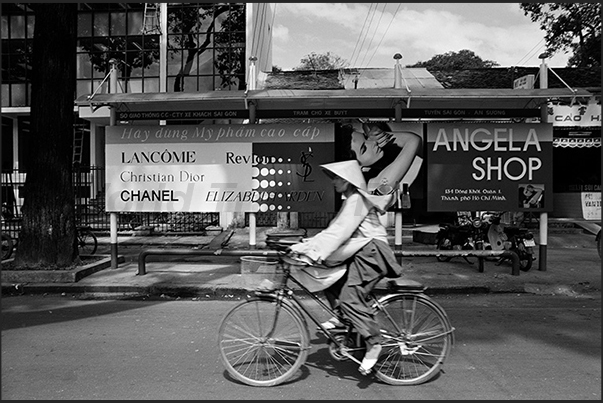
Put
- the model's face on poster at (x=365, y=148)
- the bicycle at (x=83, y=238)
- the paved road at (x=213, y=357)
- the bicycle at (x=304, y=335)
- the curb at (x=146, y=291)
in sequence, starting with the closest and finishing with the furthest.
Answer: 1. the paved road at (x=213, y=357)
2. the bicycle at (x=304, y=335)
3. the curb at (x=146, y=291)
4. the model's face on poster at (x=365, y=148)
5. the bicycle at (x=83, y=238)

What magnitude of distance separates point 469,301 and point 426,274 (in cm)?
163

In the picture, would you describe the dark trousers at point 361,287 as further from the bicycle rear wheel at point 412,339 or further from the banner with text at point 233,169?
the banner with text at point 233,169

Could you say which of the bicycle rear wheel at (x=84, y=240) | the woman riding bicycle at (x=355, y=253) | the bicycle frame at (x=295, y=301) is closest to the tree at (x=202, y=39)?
the bicycle rear wheel at (x=84, y=240)

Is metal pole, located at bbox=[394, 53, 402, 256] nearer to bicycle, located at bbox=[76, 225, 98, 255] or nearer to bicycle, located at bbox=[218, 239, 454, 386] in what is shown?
bicycle, located at bbox=[218, 239, 454, 386]

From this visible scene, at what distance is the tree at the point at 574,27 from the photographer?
2009 cm

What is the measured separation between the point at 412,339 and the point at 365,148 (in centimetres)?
557

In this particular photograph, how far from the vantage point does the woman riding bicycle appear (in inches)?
169

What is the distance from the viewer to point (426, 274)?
9.44 meters

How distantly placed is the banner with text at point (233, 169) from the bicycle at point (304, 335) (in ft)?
16.4

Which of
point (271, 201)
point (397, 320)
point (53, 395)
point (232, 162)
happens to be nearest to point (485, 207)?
point (271, 201)

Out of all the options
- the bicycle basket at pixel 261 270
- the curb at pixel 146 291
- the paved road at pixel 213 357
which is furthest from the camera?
the curb at pixel 146 291

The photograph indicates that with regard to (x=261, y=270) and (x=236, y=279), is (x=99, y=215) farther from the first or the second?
(x=261, y=270)

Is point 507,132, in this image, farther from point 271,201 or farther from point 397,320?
point 397,320

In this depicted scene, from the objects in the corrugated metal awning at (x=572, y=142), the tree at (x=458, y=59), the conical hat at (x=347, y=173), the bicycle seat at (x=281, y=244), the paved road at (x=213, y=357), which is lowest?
the paved road at (x=213, y=357)
